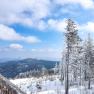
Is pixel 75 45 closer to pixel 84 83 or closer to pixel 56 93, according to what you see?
pixel 56 93

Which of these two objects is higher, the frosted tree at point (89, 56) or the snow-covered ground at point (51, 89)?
the frosted tree at point (89, 56)

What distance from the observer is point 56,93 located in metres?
55.7

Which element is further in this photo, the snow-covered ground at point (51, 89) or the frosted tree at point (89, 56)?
the frosted tree at point (89, 56)

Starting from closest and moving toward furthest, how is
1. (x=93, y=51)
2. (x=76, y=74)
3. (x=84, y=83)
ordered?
(x=93, y=51) → (x=84, y=83) → (x=76, y=74)

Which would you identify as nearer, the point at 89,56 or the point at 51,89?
the point at 51,89

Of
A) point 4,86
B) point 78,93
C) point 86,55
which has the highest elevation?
point 86,55

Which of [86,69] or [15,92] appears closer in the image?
[15,92]

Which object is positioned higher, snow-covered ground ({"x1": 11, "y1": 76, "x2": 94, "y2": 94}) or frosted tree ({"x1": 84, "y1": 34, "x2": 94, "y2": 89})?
frosted tree ({"x1": 84, "y1": 34, "x2": 94, "y2": 89})

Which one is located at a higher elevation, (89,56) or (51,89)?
(89,56)

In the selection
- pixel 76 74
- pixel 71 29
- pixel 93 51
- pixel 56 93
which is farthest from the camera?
pixel 76 74

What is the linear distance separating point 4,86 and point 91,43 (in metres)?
66.6

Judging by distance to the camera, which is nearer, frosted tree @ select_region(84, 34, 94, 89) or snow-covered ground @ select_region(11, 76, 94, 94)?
snow-covered ground @ select_region(11, 76, 94, 94)

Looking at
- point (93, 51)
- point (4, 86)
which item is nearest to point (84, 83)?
point (93, 51)

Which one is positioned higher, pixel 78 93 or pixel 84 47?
pixel 84 47
